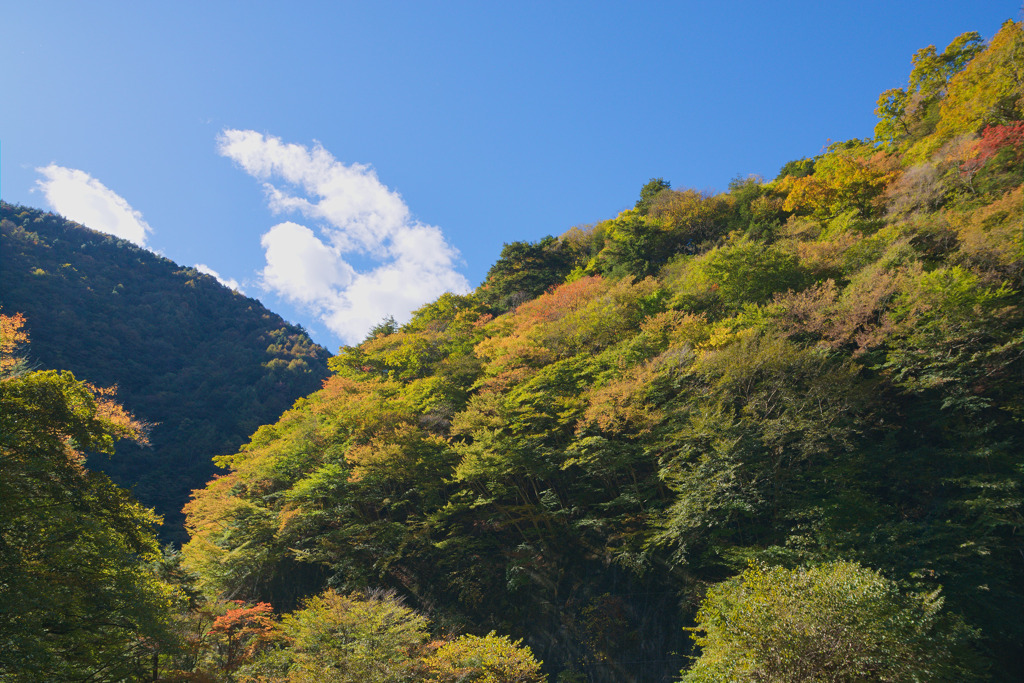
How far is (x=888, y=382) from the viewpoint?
13.9 meters

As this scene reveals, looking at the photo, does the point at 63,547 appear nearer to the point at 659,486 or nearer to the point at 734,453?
the point at 734,453

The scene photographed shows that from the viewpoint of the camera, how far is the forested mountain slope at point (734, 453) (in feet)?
34.2

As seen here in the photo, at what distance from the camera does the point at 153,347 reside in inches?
2121

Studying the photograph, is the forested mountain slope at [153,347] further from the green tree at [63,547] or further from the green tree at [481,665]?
the green tree at [481,665]

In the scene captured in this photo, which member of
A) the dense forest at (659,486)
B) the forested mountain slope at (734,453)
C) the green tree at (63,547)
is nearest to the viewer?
the green tree at (63,547)

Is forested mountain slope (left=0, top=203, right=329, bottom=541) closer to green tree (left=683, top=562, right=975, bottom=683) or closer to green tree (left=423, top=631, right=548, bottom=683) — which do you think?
green tree (left=423, top=631, right=548, bottom=683)

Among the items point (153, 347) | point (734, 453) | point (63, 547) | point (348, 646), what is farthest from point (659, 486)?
point (153, 347)

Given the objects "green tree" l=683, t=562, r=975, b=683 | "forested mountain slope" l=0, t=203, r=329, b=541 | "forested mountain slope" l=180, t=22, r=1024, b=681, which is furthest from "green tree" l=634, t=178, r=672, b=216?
"forested mountain slope" l=0, t=203, r=329, b=541

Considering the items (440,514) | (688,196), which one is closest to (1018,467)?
(440,514)

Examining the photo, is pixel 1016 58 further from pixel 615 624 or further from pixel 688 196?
pixel 615 624

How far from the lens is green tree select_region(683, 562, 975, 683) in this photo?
7473mm

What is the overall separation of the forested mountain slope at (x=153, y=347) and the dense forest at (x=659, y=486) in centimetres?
2737

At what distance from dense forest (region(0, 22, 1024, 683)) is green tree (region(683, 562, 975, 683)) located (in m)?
0.04

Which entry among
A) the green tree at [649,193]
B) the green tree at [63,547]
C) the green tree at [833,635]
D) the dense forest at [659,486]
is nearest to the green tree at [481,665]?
the dense forest at [659,486]
